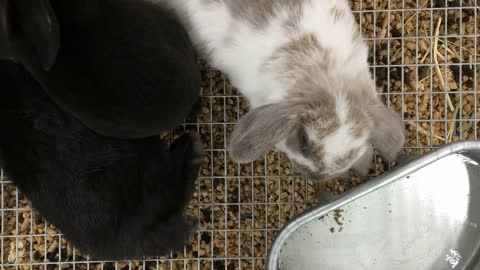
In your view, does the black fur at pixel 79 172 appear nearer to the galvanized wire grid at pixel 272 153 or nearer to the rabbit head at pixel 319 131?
the galvanized wire grid at pixel 272 153

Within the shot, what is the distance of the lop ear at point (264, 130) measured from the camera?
1.66m

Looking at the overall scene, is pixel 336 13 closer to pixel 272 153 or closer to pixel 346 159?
pixel 346 159

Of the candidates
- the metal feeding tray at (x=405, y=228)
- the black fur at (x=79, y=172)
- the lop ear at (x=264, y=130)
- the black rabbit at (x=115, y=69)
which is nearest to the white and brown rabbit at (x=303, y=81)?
the lop ear at (x=264, y=130)

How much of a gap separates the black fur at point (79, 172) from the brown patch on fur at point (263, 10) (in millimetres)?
575

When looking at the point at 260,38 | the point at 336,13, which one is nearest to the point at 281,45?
the point at 260,38

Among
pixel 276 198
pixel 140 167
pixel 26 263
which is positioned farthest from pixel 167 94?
pixel 26 263

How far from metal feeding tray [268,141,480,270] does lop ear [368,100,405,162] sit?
0.34 m

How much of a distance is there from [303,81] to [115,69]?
62 cm

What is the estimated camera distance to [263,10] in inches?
71.7

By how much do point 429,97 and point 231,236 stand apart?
1016mm

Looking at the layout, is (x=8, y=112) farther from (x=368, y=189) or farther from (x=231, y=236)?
(x=368, y=189)

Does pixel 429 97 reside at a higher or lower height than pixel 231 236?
higher

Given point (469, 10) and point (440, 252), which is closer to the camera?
point (440, 252)

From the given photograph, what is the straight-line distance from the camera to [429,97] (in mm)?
2342
